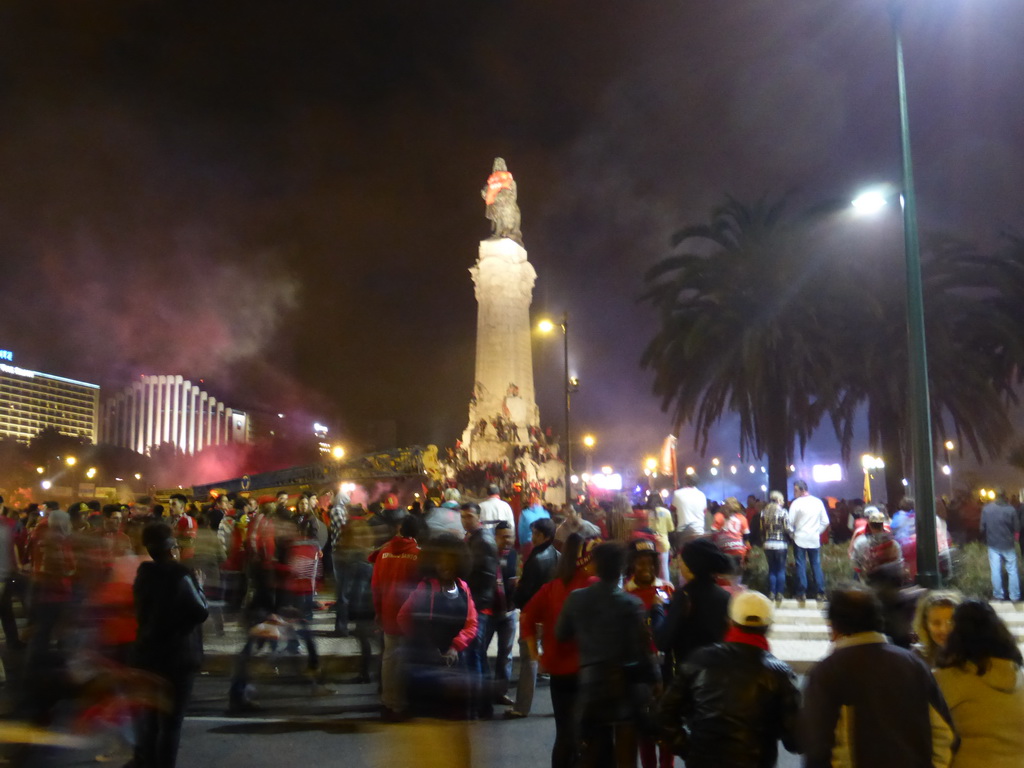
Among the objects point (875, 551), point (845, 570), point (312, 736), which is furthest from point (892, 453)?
point (312, 736)

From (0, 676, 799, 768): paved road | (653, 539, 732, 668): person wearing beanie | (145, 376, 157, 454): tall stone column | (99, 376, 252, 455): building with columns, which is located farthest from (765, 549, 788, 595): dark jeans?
(145, 376, 157, 454): tall stone column

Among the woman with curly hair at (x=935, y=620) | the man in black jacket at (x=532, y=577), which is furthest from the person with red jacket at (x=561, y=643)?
the woman with curly hair at (x=935, y=620)

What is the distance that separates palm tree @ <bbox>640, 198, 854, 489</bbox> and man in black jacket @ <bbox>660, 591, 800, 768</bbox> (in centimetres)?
1730

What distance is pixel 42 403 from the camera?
131625 millimetres

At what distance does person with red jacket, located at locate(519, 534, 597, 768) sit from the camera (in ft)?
16.5

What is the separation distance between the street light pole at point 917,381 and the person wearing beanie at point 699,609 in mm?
5229

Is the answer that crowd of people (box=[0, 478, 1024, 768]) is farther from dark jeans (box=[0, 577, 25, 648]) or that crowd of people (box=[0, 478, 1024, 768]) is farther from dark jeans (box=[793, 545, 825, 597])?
dark jeans (box=[793, 545, 825, 597])

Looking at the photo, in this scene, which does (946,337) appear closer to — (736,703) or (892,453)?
(892,453)

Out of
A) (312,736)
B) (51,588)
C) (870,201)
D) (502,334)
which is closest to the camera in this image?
(51,588)

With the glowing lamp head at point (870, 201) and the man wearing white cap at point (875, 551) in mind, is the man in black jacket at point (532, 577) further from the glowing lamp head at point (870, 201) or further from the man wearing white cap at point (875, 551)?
the glowing lamp head at point (870, 201)

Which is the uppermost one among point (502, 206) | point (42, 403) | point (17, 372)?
point (17, 372)

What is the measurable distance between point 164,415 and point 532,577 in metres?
156

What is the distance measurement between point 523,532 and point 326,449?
79407 mm

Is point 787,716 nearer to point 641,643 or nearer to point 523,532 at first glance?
point 641,643
